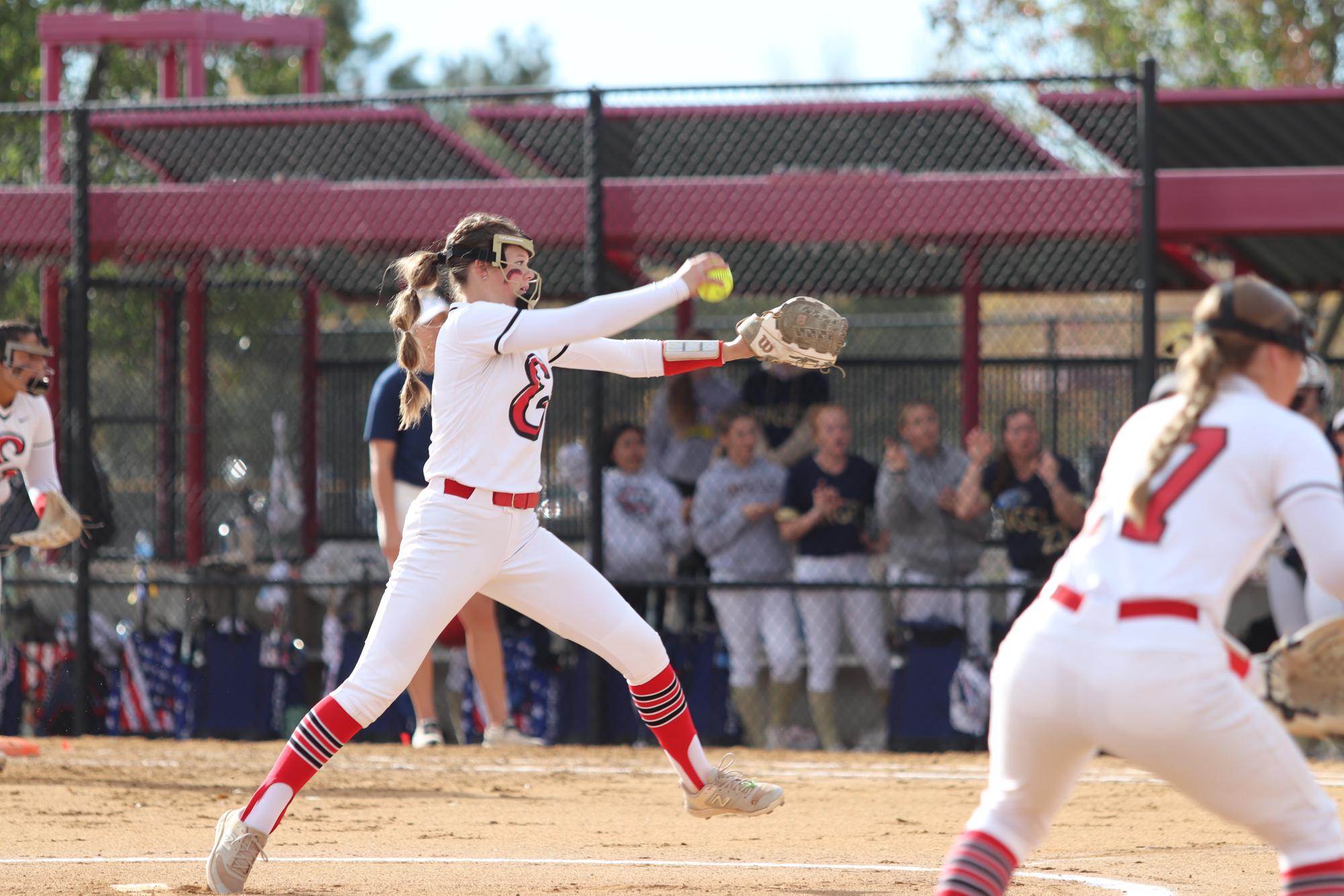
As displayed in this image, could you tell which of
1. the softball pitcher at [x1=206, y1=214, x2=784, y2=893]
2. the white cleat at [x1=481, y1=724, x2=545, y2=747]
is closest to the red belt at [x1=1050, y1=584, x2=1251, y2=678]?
the softball pitcher at [x1=206, y1=214, x2=784, y2=893]

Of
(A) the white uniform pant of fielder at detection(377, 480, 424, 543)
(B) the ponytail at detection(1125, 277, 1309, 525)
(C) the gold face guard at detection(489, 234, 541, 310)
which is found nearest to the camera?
(B) the ponytail at detection(1125, 277, 1309, 525)

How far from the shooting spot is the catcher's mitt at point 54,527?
22.4ft

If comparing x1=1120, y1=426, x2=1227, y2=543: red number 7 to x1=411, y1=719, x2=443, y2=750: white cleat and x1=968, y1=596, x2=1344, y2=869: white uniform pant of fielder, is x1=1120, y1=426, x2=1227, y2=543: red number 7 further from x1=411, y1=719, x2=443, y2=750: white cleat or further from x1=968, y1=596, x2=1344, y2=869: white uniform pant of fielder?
x1=411, y1=719, x2=443, y2=750: white cleat

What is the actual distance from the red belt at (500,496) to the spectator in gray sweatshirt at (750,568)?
405 centimetres

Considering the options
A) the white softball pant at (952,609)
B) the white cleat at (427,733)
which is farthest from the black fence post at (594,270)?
the white softball pant at (952,609)

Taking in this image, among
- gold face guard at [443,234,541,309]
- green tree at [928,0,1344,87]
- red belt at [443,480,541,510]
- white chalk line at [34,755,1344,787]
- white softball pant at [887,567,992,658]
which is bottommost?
white chalk line at [34,755,1344,787]

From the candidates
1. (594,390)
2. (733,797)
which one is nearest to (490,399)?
(733,797)

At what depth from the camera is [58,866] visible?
533 centimetres

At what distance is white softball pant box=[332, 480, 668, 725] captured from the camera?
4.85m

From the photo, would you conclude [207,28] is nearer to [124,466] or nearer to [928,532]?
[124,466]

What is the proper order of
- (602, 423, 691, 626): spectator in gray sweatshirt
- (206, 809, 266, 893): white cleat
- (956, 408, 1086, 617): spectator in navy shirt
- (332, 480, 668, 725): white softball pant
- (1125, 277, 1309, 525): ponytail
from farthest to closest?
(602, 423, 691, 626): spectator in gray sweatshirt → (956, 408, 1086, 617): spectator in navy shirt → (332, 480, 668, 725): white softball pant → (206, 809, 266, 893): white cleat → (1125, 277, 1309, 525): ponytail

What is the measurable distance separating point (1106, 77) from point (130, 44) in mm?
7561

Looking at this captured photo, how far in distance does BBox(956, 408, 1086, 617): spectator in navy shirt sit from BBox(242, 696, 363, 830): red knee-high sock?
4.70m

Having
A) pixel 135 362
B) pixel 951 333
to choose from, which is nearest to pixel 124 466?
pixel 135 362
